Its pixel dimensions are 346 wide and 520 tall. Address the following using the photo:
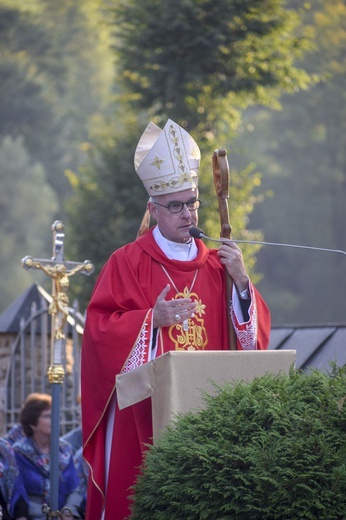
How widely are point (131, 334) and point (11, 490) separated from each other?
2508mm

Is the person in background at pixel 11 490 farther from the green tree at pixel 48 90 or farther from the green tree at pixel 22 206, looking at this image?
the green tree at pixel 22 206

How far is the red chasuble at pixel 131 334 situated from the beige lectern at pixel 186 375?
16.7 inches

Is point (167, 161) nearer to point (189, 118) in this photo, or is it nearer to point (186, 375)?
point (186, 375)

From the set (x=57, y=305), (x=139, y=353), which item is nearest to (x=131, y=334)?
(x=139, y=353)

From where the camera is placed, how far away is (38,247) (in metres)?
38.4

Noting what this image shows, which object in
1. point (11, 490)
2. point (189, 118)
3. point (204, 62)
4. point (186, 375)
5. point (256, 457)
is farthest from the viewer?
point (189, 118)

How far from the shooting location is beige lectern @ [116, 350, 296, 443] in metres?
4.06

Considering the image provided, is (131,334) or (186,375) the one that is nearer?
→ (186,375)

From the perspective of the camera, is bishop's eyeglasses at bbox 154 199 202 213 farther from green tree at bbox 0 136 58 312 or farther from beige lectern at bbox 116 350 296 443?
green tree at bbox 0 136 58 312

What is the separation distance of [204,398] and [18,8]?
4102cm

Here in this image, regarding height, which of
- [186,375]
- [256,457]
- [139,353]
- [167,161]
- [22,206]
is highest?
[22,206]

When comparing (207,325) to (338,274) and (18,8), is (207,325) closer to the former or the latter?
(338,274)

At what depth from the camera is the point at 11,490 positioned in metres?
6.93

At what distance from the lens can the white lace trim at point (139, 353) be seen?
15.9 feet
